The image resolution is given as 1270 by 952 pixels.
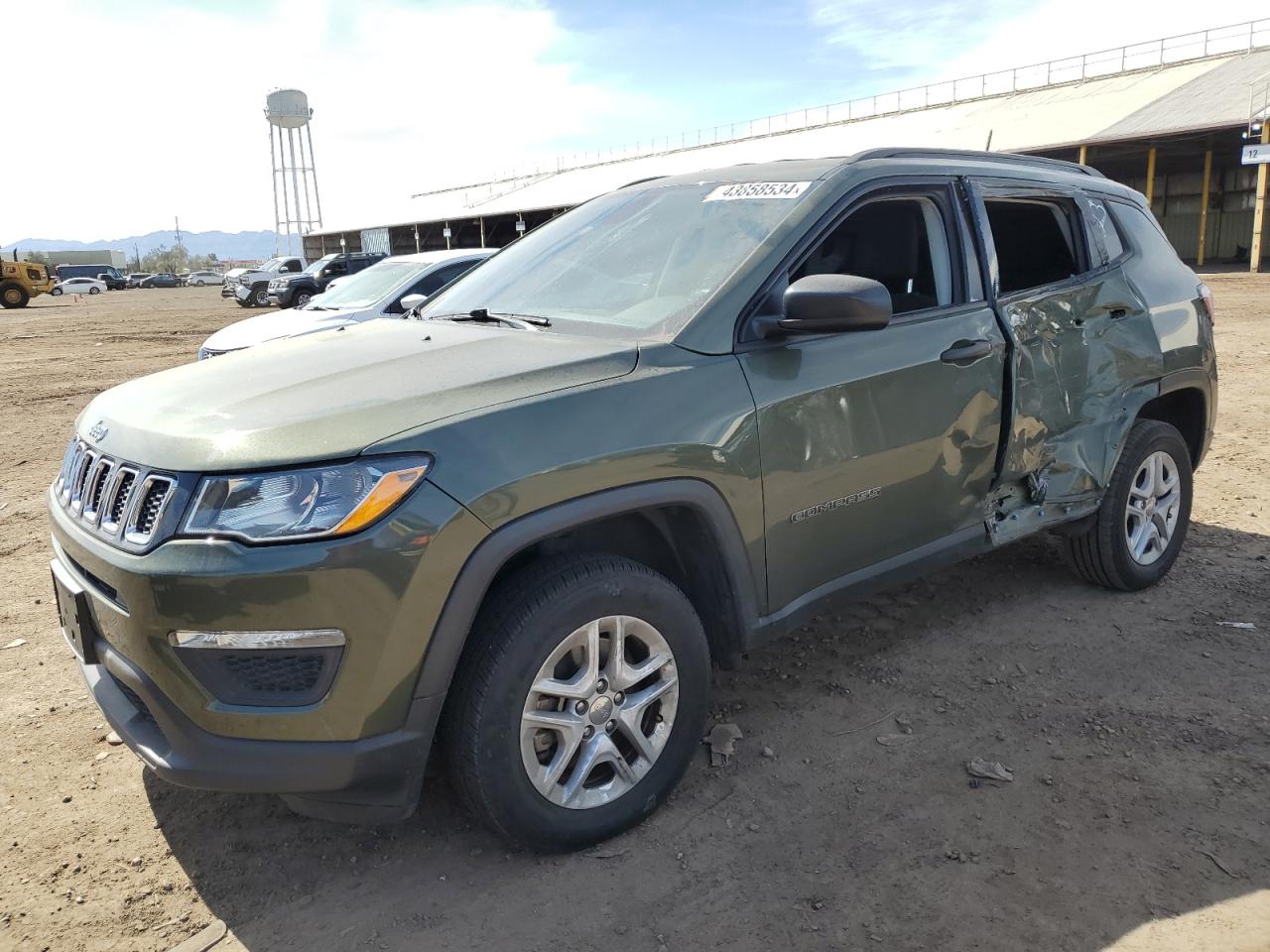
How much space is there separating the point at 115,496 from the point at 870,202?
2553 millimetres

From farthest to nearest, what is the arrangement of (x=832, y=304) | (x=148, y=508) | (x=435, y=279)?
(x=435, y=279), (x=832, y=304), (x=148, y=508)

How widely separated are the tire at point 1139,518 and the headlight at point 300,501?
333cm

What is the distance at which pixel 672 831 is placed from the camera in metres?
2.85

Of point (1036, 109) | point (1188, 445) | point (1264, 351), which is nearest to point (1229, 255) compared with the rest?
point (1036, 109)

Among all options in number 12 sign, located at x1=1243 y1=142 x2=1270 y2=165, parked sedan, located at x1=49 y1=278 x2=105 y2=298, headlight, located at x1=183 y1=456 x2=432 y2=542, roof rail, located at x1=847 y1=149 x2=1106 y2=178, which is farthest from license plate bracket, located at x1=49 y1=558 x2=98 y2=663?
parked sedan, located at x1=49 y1=278 x2=105 y2=298

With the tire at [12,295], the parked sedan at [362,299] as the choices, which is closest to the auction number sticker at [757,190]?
the parked sedan at [362,299]

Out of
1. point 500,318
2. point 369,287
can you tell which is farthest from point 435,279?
point 500,318

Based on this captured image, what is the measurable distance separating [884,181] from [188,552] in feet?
8.36

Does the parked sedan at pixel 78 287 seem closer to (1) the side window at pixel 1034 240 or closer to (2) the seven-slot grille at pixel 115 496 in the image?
(2) the seven-slot grille at pixel 115 496

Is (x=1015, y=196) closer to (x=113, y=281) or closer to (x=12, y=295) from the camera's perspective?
(x=12, y=295)

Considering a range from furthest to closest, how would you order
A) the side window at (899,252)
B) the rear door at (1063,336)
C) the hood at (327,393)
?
the rear door at (1063,336) → the side window at (899,252) → the hood at (327,393)

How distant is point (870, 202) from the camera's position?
3406 millimetres

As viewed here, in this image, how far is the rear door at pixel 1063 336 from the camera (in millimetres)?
3760

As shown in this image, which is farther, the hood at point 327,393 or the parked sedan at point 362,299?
the parked sedan at point 362,299
